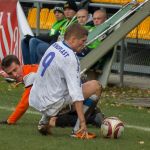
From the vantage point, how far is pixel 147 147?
361 inches

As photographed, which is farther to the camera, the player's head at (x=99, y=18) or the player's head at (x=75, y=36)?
the player's head at (x=99, y=18)

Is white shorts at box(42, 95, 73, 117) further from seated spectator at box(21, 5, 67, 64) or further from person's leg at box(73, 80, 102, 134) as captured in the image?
seated spectator at box(21, 5, 67, 64)

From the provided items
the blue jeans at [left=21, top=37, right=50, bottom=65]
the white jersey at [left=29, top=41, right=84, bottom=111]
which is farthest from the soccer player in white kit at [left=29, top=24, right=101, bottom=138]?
the blue jeans at [left=21, top=37, right=50, bottom=65]

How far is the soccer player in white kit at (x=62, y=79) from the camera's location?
30.0 feet

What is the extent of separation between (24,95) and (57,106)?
1045 millimetres

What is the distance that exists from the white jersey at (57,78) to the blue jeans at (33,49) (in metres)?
5.83

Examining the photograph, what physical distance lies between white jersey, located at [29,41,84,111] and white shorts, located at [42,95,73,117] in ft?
0.12

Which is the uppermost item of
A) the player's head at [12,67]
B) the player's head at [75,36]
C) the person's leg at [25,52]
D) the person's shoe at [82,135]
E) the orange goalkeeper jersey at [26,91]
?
the player's head at [75,36]

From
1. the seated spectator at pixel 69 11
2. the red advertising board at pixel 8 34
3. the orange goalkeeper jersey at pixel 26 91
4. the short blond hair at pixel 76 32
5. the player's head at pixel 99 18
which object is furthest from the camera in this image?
the red advertising board at pixel 8 34

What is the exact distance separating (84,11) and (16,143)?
656 centimetres

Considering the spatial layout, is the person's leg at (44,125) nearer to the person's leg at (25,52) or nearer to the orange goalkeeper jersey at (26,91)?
the orange goalkeeper jersey at (26,91)

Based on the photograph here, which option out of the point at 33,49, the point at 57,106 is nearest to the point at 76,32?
the point at 57,106

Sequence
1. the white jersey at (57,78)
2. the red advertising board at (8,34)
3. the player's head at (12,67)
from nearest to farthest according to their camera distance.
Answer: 1. the white jersey at (57,78)
2. the player's head at (12,67)
3. the red advertising board at (8,34)

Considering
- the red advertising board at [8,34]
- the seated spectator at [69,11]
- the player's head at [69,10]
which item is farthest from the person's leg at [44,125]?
the red advertising board at [8,34]
